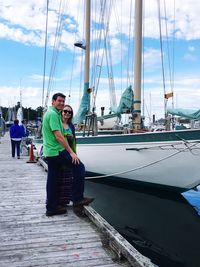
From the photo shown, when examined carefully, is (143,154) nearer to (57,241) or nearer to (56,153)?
(56,153)

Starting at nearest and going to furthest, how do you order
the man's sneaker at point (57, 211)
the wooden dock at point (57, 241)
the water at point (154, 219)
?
1. the wooden dock at point (57, 241)
2. the man's sneaker at point (57, 211)
3. the water at point (154, 219)

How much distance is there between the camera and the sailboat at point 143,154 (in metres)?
8.15

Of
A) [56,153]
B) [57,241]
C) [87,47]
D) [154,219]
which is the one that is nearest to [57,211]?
[56,153]

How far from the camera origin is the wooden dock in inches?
146

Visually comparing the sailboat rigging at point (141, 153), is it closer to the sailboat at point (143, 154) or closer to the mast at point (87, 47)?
the sailboat at point (143, 154)

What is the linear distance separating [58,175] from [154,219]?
3.33 m

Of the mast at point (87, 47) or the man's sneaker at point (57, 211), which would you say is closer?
the man's sneaker at point (57, 211)

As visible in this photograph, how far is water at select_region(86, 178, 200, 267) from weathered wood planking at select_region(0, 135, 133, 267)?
165cm

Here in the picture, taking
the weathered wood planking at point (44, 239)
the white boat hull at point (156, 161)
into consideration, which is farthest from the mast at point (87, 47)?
the weathered wood planking at point (44, 239)

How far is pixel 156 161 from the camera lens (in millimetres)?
8398

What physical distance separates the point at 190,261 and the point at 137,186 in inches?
182

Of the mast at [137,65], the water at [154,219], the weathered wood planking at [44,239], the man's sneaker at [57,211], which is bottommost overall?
the water at [154,219]

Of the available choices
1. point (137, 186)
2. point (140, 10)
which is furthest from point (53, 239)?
point (140, 10)

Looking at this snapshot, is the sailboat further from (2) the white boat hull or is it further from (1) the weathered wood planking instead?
(1) the weathered wood planking
